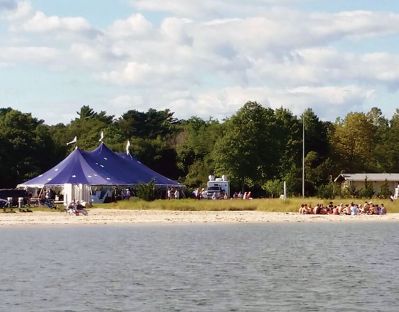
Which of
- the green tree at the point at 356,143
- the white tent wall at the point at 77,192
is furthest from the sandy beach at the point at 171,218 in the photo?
the green tree at the point at 356,143

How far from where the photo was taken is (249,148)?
72.5m

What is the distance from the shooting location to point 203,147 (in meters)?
88.6

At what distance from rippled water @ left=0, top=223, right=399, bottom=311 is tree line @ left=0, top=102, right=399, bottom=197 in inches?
974

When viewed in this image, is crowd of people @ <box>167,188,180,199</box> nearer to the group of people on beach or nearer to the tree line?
the tree line

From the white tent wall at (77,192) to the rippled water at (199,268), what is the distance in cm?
1440

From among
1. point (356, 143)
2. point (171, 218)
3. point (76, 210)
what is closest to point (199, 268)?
point (171, 218)

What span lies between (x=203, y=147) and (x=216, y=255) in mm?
58601

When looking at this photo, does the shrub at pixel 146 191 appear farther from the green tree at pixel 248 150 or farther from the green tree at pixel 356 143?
the green tree at pixel 356 143

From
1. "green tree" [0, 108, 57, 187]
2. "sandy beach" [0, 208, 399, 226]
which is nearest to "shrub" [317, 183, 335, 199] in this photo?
"sandy beach" [0, 208, 399, 226]

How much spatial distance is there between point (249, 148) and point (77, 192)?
758 inches

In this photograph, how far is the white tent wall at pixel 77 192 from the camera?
56781 mm

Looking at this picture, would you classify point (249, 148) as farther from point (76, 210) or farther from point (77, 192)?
point (76, 210)

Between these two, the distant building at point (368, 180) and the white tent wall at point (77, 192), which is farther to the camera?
the distant building at point (368, 180)

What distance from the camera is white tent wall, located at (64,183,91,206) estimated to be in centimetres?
5678
